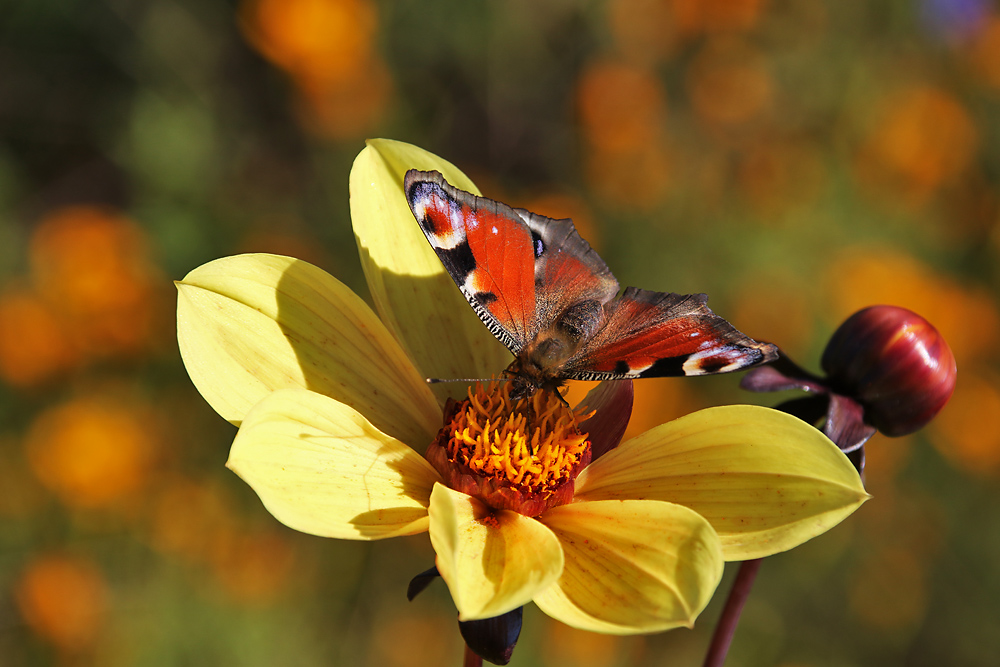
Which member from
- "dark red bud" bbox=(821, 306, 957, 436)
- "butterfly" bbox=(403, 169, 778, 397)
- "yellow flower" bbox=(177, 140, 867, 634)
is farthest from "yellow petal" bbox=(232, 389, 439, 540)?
"dark red bud" bbox=(821, 306, 957, 436)

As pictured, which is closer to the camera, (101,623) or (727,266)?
(101,623)

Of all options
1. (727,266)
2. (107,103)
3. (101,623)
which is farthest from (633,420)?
(107,103)

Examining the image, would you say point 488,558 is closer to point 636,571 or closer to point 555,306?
point 636,571

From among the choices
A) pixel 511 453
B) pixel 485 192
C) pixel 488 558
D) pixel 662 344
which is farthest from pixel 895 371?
pixel 485 192

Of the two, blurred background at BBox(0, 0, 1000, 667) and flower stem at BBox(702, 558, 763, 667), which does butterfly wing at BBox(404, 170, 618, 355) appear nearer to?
flower stem at BBox(702, 558, 763, 667)

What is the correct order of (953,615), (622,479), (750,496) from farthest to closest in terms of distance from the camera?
1. (953,615)
2. (622,479)
3. (750,496)

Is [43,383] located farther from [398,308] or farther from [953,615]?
[953,615]
